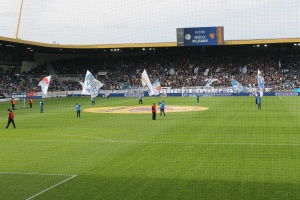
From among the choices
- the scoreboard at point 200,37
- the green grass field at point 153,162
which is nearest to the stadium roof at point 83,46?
the scoreboard at point 200,37

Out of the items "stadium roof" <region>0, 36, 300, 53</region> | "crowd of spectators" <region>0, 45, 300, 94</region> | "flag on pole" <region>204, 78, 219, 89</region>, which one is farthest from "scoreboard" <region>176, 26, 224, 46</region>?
"crowd of spectators" <region>0, 45, 300, 94</region>

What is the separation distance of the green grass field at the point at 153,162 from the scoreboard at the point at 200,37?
37023 millimetres

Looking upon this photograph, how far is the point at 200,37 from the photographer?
5812 centimetres

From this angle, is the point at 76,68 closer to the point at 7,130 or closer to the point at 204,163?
the point at 7,130

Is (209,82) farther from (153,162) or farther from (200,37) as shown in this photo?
(153,162)

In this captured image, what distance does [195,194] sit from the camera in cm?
911

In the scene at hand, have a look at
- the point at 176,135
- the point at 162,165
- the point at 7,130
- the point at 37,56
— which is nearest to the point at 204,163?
the point at 162,165

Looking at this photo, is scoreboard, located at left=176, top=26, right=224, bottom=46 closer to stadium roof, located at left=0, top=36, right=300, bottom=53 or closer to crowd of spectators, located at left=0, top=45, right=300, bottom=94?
stadium roof, located at left=0, top=36, right=300, bottom=53

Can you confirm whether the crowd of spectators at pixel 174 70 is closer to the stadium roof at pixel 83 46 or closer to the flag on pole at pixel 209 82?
the flag on pole at pixel 209 82

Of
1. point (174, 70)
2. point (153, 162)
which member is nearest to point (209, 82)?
point (174, 70)

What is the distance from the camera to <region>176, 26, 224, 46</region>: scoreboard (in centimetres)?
5772

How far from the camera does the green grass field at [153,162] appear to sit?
31.0 feet

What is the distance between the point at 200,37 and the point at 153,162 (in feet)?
156

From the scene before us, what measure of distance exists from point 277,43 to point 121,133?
145 ft
